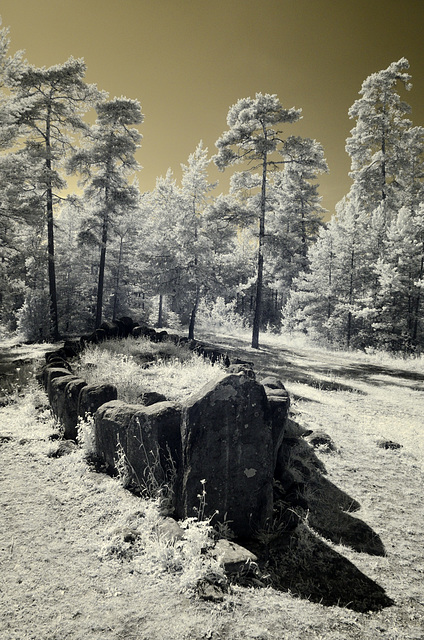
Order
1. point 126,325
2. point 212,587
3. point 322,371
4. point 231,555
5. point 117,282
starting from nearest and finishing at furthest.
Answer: point 212,587
point 231,555
point 322,371
point 126,325
point 117,282

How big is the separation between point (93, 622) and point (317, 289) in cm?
2725

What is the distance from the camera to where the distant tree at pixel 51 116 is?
16734 mm

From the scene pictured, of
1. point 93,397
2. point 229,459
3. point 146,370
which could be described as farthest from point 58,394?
point 229,459

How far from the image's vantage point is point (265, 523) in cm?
362

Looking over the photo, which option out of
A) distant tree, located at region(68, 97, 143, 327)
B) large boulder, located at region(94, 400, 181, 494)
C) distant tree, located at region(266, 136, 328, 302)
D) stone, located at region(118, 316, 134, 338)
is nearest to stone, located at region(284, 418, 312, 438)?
large boulder, located at region(94, 400, 181, 494)

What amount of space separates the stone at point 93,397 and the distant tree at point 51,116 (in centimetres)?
1388

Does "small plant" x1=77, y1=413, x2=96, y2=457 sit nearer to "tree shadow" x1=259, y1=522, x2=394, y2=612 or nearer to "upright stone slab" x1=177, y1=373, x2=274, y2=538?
"upright stone slab" x1=177, y1=373, x2=274, y2=538

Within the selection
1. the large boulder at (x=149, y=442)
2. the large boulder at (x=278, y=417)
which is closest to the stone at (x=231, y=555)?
the large boulder at (x=149, y=442)

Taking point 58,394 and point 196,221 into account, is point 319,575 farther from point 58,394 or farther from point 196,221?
point 196,221

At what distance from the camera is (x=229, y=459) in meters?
3.66

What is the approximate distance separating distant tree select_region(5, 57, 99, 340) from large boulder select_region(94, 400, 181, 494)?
15.4m

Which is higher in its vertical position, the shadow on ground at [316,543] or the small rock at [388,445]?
the small rock at [388,445]

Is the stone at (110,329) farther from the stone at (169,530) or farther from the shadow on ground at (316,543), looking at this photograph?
the stone at (169,530)

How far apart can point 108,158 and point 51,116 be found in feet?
11.1
